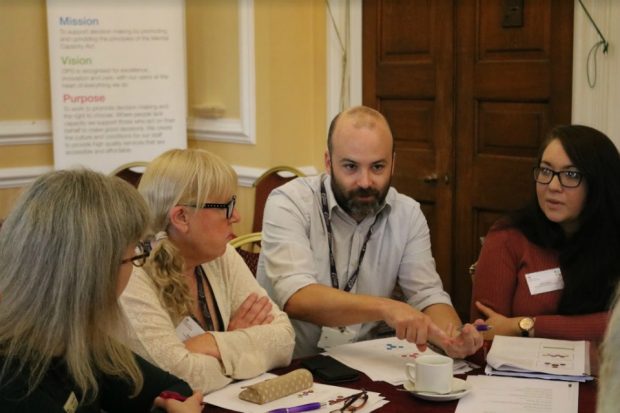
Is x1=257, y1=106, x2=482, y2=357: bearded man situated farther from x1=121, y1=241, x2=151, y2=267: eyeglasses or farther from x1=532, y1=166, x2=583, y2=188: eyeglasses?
x1=121, y1=241, x2=151, y2=267: eyeglasses

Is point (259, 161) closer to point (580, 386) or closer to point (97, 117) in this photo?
point (97, 117)

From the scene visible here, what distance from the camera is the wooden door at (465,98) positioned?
4004 millimetres

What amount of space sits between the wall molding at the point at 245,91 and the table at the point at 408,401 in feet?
10.1

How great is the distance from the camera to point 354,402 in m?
2.04

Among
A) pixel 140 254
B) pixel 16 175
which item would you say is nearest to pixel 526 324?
pixel 140 254

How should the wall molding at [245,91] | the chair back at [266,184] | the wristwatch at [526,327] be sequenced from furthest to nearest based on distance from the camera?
the wall molding at [245,91], the chair back at [266,184], the wristwatch at [526,327]

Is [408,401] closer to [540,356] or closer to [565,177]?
[540,356]

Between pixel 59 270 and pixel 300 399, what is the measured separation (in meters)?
0.68

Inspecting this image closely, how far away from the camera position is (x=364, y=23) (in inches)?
188

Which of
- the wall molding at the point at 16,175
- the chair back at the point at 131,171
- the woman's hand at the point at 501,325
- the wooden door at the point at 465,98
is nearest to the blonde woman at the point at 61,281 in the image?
the woman's hand at the point at 501,325

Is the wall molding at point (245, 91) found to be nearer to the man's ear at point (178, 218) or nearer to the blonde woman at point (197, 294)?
the blonde woman at point (197, 294)

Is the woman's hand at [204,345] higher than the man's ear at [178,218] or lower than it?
lower

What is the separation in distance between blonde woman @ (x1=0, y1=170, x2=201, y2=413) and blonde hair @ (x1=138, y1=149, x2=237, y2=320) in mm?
495

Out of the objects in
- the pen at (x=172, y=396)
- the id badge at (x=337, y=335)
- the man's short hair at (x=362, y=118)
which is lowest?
the id badge at (x=337, y=335)
